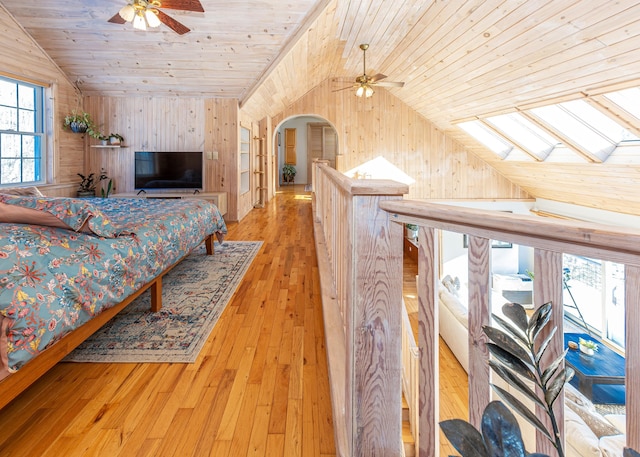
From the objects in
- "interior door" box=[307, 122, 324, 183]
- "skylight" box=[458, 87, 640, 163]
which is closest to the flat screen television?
"skylight" box=[458, 87, 640, 163]

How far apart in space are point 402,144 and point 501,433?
8484 millimetres

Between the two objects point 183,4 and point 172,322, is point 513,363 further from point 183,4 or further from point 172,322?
point 183,4

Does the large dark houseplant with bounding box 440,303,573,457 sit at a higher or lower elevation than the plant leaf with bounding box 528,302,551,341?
lower

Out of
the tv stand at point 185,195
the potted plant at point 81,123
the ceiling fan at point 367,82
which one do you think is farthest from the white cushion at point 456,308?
the potted plant at point 81,123

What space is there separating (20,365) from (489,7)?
4497 mm

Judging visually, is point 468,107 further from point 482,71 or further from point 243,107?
point 243,107

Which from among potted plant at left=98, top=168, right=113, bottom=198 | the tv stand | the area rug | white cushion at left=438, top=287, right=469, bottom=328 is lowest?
white cushion at left=438, top=287, right=469, bottom=328

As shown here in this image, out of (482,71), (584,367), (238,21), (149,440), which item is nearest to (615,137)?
(482,71)

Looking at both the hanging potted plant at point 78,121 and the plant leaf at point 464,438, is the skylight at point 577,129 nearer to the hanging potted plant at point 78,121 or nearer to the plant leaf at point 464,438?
the plant leaf at point 464,438

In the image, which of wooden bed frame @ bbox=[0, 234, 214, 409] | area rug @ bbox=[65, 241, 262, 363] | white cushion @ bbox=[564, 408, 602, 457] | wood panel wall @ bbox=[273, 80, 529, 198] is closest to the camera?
wooden bed frame @ bbox=[0, 234, 214, 409]

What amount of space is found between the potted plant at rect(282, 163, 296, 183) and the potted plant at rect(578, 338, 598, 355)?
11.2 meters

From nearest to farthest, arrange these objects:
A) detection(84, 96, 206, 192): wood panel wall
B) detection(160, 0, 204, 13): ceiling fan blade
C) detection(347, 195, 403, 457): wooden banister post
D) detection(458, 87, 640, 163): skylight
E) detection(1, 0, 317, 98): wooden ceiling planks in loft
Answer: detection(347, 195, 403, 457): wooden banister post, detection(160, 0, 204, 13): ceiling fan blade, detection(1, 0, 317, 98): wooden ceiling planks in loft, detection(458, 87, 640, 163): skylight, detection(84, 96, 206, 192): wood panel wall

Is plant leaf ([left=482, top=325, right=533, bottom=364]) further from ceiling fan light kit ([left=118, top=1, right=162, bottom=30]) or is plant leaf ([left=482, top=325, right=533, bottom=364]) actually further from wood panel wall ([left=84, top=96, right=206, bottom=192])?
wood panel wall ([left=84, top=96, right=206, bottom=192])

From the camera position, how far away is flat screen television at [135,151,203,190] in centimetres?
594
